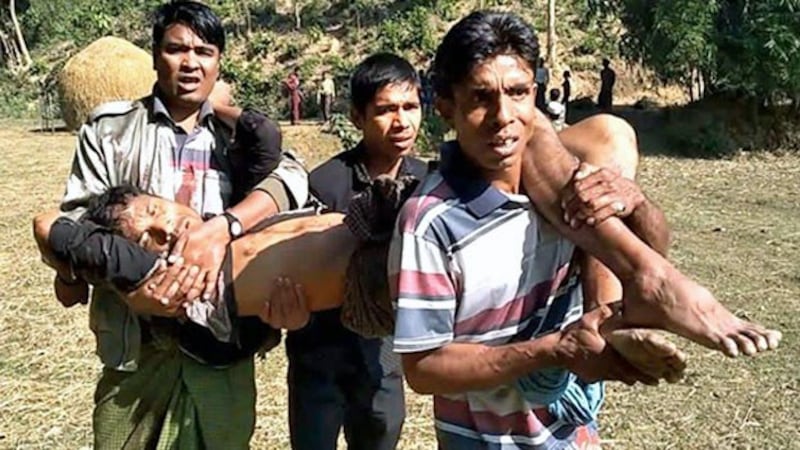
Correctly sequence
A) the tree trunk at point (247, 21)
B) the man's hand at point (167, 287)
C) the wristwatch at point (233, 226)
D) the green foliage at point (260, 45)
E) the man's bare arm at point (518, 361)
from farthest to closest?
1. the tree trunk at point (247, 21)
2. the green foliage at point (260, 45)
3. the wristwatch at point (233, 226)
4. the man's hand at point (167, 287)
5. the man's bare arm at point (518, 361)

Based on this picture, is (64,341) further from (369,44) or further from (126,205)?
(369,44)

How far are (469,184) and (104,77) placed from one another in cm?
1644

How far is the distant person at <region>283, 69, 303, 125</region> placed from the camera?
19.1 meters

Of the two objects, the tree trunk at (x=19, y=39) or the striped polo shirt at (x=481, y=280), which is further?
the tree trunk at (x=19, y=39)

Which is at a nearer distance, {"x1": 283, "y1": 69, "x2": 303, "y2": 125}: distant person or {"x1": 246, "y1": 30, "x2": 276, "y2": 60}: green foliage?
{"x1": 283, "y1": 69, "x2": 303, "y2": 125}: distant person

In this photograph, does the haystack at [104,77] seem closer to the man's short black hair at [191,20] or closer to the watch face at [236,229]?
the man's short black hair at [191,20]

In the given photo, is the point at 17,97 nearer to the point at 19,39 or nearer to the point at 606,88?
the point at 19,39

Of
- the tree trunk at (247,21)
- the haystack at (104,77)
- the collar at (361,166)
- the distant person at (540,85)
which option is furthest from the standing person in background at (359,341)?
the tree trunk at (247,21)

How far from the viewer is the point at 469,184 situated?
5.37ft

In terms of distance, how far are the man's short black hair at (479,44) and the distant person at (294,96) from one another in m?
16.7

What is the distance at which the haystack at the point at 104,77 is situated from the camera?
16.9 m

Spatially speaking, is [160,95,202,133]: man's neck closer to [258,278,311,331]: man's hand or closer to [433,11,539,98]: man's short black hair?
[258,278,311,331]: man's hand

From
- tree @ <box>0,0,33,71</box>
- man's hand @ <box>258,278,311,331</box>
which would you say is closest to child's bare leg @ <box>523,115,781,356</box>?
man's hand @ <box>258,278,311,331</box>

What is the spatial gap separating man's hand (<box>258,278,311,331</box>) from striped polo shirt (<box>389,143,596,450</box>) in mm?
419
